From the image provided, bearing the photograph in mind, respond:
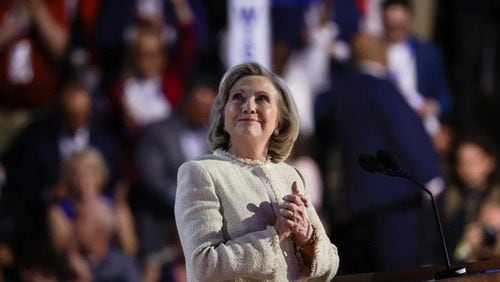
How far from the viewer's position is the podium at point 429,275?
267 cm

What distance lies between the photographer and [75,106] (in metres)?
6.73

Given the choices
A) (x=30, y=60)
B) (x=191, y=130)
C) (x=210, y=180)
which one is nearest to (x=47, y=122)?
(x=30, y=60)

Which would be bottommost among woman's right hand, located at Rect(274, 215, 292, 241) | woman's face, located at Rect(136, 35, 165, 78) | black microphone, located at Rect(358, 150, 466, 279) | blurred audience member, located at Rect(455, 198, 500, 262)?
blurred audience member, located at Rect(455, 198, 500, 262)

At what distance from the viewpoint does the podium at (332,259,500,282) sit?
8.75ft

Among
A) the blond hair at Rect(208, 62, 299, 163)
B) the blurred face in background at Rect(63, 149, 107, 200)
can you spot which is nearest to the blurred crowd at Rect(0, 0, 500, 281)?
the blurred face in background at Rect(63, 149, 107, 200)

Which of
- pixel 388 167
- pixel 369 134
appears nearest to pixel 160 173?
pixel 369 134

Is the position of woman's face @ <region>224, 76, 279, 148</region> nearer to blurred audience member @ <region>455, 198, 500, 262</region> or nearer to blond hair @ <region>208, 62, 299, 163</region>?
blond hair @ <region>208, 62, 299, 163</region>

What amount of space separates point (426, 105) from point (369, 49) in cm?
54

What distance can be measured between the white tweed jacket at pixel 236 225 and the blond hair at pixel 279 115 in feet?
0.19

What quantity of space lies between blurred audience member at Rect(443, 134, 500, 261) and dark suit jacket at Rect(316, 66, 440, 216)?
232 mm

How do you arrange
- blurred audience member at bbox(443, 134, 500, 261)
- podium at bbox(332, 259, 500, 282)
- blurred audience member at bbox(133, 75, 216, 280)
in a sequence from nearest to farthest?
1. podium at bbox(332, 259, 500, 282)
2. blurred audience member at bbox(133, 75, 216, 280)
3. blurred audience member at bbox(443, 134, 500, 261)

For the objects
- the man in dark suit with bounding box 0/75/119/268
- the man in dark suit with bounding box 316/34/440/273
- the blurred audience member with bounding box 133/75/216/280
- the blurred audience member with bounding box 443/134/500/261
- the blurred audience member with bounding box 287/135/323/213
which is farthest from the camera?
the blurred audience member with bounding box 443/134/500/261

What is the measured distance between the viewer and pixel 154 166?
A: 22.4 feet

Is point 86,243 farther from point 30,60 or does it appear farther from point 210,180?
point 210,180
